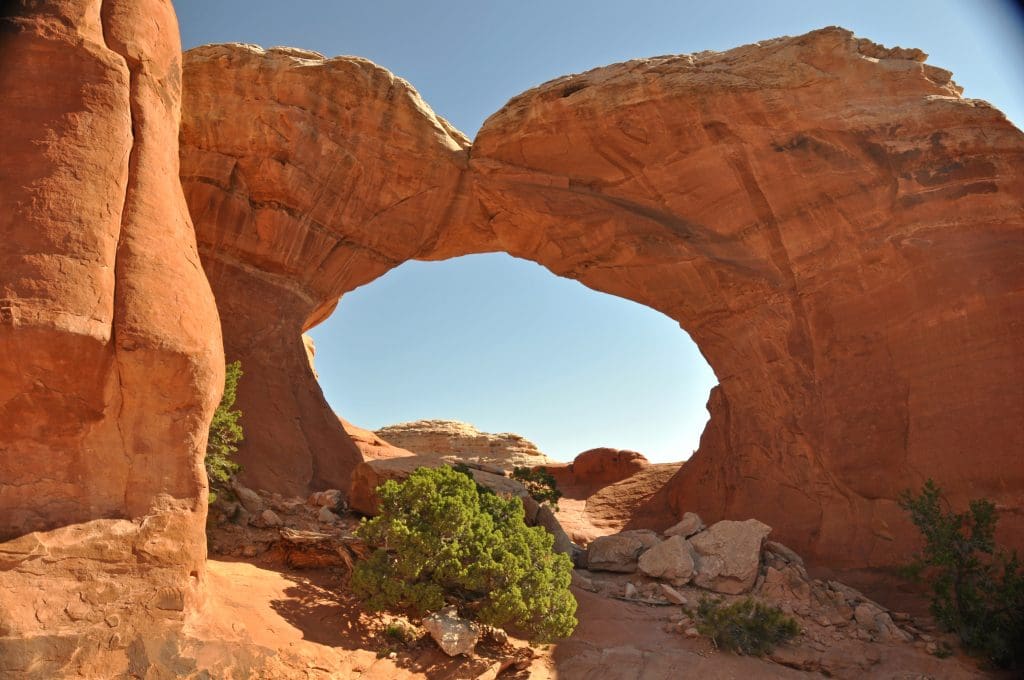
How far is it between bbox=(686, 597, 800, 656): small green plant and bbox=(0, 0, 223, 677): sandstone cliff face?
924 centimetres

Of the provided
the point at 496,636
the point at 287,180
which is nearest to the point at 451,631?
the point at 496,636

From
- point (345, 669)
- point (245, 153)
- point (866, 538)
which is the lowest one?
point (345, 669)

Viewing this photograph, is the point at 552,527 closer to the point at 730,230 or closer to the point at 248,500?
the point at 248,500

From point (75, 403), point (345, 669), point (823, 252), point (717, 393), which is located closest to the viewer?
point (75, 403)

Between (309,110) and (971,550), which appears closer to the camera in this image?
(971,550)

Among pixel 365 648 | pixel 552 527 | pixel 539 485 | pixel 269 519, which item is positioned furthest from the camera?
pixel 539 485

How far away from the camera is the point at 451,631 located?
10.8m

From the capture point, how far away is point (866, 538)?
18188 mm

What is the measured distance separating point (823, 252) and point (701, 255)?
372 cm

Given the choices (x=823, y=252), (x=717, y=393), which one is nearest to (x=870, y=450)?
(x=823, y=252)

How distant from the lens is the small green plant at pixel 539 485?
19.8 meters

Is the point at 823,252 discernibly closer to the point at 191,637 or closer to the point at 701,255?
the point at 701,255

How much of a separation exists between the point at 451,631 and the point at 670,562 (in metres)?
7.50

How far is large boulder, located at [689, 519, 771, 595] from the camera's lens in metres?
16.0
